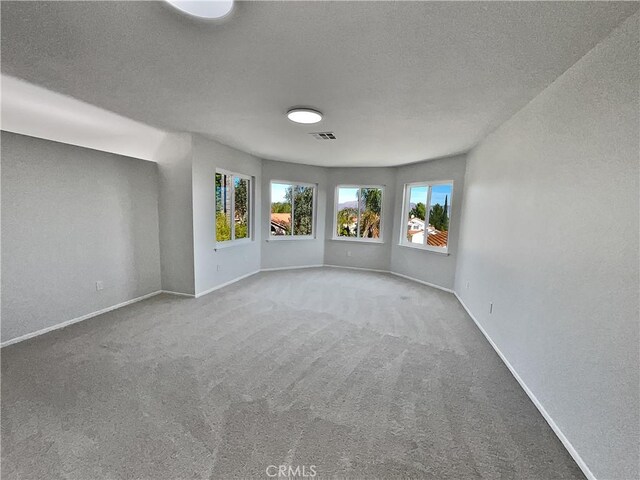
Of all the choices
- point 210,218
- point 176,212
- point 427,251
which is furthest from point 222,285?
point 427,251

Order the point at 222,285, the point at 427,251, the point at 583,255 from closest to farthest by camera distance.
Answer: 1. the point at 583,255
2. the point at 222,285
3. the point at 427,251

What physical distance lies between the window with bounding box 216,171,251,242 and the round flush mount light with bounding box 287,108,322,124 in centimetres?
217

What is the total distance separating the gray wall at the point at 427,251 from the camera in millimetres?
4688

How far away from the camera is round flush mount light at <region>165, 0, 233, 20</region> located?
4.39 ft

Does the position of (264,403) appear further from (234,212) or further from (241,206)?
(241,206)

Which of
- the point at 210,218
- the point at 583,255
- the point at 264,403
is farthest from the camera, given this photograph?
the point at 210,218

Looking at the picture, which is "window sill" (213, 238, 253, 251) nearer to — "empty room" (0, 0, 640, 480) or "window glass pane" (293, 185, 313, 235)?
"empty room" (0, 0, 640, 480)

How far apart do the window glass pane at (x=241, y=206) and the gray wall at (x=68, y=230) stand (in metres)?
1.36

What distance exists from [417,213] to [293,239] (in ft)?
8.93

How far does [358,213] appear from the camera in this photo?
21.1ft

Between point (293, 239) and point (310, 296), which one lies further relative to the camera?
point (293, 239)

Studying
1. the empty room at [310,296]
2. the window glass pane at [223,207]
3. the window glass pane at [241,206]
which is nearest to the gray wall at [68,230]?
the empty room at [310,296]

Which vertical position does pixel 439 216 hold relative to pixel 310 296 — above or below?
above

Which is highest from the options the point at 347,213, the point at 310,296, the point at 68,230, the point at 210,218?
the point at 347,213
